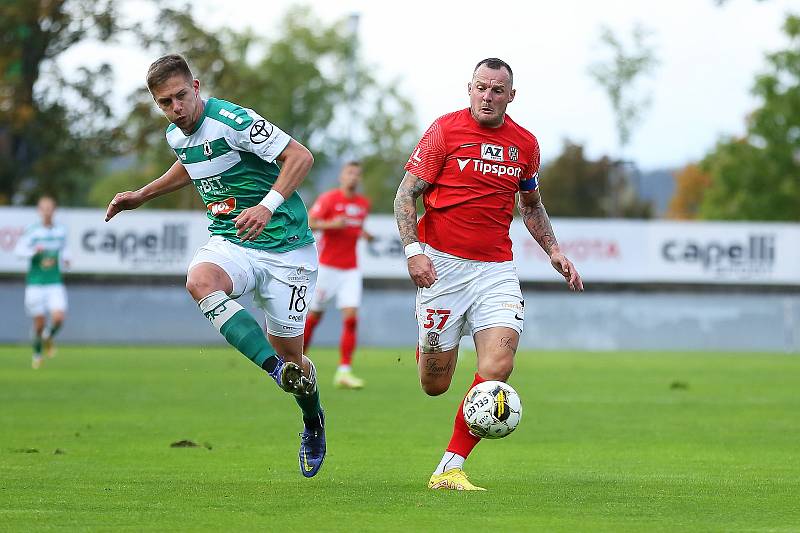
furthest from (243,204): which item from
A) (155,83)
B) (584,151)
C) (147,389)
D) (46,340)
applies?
(584,151)

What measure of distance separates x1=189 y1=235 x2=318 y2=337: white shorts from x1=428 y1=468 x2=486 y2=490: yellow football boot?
129 cm

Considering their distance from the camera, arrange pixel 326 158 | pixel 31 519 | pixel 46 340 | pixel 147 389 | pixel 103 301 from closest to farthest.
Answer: pixel 31 519, pixel 147 389, pixel 46 340, pixel 103 301, pixel 326 158

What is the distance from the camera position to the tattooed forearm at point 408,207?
28.4ft

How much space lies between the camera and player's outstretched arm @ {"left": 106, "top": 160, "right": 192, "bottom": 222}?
9211mm

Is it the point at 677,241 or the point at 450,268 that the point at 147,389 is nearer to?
the point at 450,268

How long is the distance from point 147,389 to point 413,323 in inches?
667

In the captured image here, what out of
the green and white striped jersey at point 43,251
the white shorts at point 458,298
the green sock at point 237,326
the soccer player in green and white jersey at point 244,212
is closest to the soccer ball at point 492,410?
the white shorts at point 458,298

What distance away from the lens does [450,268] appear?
29.1ft

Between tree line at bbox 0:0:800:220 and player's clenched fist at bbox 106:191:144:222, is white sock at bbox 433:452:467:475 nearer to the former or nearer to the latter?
player's clenched fist at bbox 106:191:144:222

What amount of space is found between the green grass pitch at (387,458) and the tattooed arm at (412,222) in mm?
1227

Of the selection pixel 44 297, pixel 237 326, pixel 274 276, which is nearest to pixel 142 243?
pixel 44 297

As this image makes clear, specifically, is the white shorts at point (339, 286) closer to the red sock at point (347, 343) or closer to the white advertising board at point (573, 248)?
the red sock at point (347, 343)

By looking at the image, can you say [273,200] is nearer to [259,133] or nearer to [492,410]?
[259,133]

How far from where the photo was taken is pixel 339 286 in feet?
63.8
